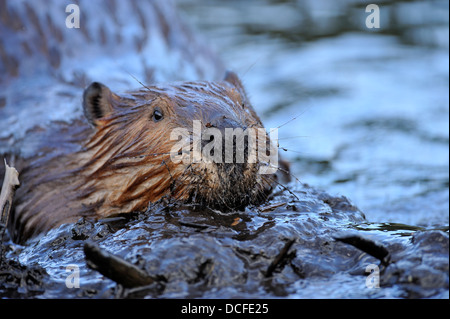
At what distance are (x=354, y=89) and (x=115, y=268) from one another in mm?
4880

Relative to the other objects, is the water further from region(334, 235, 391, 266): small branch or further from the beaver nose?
region(334, 235, 391, 266): small branch

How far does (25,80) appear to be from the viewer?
177 inches

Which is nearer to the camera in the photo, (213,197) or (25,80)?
(213,197)

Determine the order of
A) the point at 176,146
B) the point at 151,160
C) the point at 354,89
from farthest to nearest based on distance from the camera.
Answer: the point at 354,89, the point at 151,160, the point at 176,146

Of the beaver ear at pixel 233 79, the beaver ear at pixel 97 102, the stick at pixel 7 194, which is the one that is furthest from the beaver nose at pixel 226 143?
the beaver ear at pixel 233 79

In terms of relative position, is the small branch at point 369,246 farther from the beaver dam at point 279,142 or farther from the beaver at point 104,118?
the beaver at point 104,118

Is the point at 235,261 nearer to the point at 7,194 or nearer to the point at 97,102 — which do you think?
the point at 7,194

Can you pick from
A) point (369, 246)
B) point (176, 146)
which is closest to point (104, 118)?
point (176, 146)

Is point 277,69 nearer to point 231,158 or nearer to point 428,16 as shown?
point 428,16

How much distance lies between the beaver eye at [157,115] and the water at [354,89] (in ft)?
2.83

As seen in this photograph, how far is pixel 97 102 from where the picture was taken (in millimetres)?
3484

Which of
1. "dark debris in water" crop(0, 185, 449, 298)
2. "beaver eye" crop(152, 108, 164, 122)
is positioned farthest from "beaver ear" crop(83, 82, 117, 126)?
"dark debris in water" crop(0, 185, 449, 298)
